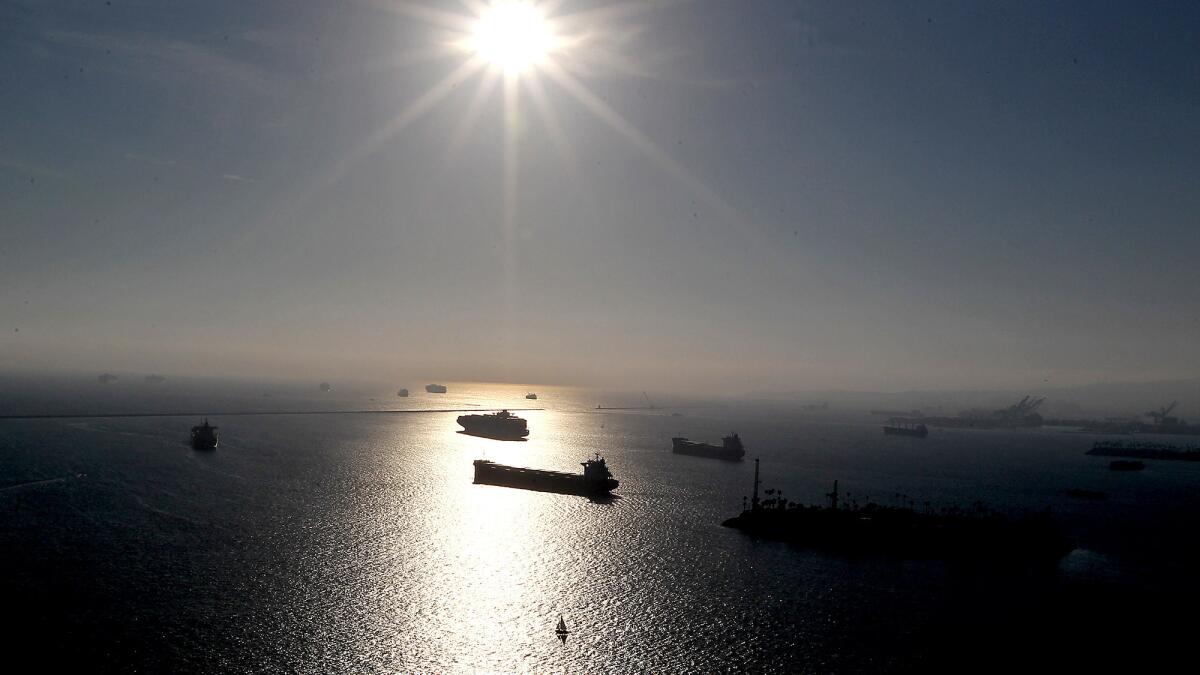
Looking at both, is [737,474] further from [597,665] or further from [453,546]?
[597,665]

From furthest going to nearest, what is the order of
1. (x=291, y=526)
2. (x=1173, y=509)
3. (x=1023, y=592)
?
(x=1173, y=509), (x=291, y=526), (x=1023, y=592)

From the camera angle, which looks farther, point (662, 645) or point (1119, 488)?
point (1119, 488)

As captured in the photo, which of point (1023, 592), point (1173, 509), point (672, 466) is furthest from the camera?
point (672, 466)

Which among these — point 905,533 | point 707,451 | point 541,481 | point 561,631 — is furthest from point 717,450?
point 561,631

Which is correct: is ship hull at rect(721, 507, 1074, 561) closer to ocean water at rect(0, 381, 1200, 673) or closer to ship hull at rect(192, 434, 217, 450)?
ocean water at rect(0, 381, 1200, 673)

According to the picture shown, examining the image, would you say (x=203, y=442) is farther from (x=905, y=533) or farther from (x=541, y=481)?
(x=905, y=533)

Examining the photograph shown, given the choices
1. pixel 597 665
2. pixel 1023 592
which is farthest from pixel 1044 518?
pixel 597 665
